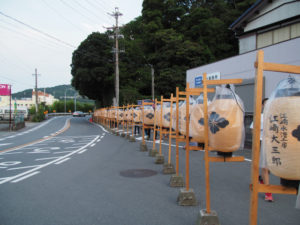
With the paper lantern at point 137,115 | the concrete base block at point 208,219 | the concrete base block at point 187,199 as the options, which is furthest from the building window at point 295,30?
the concrete base block at point 208,219

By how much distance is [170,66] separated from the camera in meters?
39.2

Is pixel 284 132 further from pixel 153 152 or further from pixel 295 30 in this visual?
pixel 295 30

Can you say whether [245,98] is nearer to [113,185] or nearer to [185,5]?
[113,185]

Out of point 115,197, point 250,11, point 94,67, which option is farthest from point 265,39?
point 94,67

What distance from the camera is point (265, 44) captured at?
18.1m

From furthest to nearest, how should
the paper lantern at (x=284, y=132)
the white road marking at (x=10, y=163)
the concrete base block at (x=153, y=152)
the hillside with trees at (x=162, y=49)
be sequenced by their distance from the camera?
the hillside with trees at (x=162, y=49)
the concrete base block at (x=153, y=152)
the white road marking at (x=10, y=163)
the paper lantern at (x=284, y=132)

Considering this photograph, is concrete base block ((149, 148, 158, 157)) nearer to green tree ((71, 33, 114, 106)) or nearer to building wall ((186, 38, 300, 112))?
building wall ((186, 38, 300, 112))

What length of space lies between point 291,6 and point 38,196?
62.2ft

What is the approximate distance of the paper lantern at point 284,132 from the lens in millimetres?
2258

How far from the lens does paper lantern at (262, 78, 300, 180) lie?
2.26 metres

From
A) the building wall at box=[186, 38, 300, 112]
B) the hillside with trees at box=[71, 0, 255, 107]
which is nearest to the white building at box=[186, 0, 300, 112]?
the building wall at box=[186, 38, 300, 112]

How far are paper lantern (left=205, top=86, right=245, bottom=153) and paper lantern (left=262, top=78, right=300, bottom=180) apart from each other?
3.00ft

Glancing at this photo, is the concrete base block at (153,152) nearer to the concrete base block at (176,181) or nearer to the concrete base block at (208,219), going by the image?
the concrete base block at (176,181)

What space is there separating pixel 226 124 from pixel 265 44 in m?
17.0
